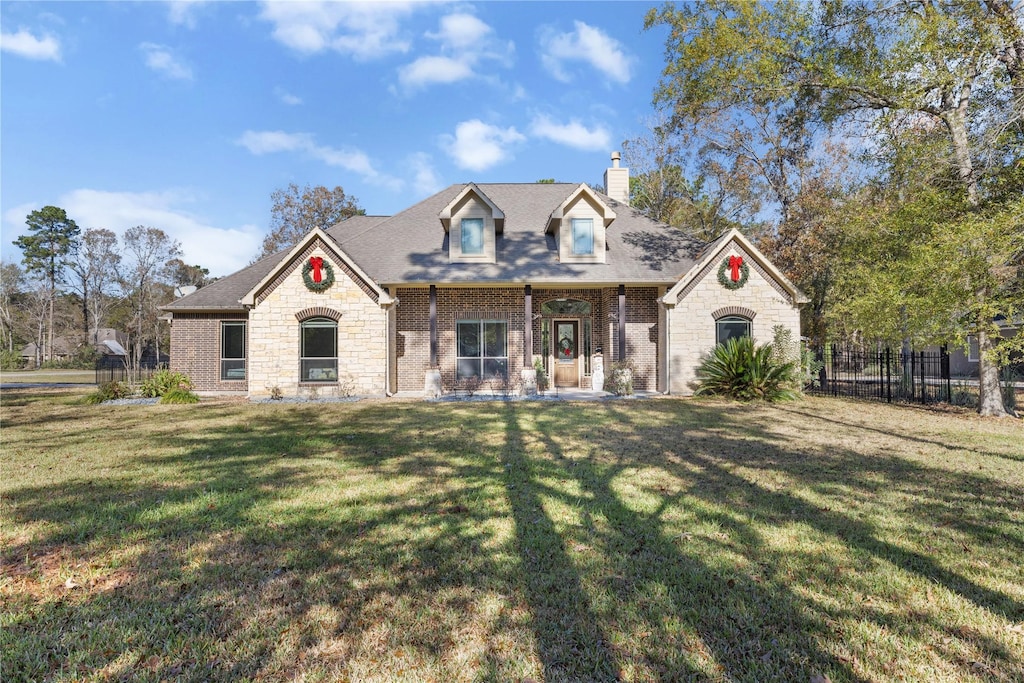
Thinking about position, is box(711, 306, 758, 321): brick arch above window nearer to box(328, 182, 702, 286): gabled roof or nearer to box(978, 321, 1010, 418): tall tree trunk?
box(328, 182, 702, 286): gabled roof

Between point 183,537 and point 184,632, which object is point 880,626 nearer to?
point 184,632

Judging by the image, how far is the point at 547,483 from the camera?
6043mm

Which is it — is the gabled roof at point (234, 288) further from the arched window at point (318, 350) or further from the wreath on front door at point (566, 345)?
the wreath on front door at point (566, 345)

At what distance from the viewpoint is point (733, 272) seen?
16.8 meters

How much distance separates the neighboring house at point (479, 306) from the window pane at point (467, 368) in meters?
0.04

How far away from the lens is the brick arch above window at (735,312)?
16.8 meters

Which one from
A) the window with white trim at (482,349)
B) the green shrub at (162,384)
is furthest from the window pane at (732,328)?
the green shrub at (162,384)

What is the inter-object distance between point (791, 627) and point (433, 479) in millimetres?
4262

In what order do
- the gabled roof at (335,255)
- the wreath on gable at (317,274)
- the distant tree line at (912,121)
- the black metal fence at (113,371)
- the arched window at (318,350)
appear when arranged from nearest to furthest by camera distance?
the distant tree line at (912,121) < the gabled roof at (335,255) < the wreath on gable at (317,274) < the arched window at (318,350) < the black metal fence at (113,371)

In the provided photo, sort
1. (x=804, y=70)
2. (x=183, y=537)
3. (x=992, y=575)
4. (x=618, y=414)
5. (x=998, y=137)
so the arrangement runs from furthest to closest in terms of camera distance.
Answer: (x=804, y=70), (x=618, y=414), (x=998, y=137), (x=183, y=537), (x=992, y=575)

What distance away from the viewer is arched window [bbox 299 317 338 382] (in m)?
16.6

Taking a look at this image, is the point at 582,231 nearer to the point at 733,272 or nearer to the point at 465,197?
the point at 465,197

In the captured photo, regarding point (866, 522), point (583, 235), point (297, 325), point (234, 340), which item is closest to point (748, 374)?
point (583, 235)

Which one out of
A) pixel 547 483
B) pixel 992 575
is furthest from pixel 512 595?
pixel 992 575
